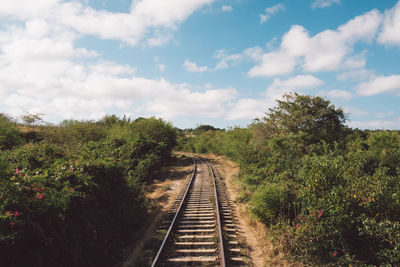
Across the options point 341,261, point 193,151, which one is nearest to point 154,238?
point 341,261

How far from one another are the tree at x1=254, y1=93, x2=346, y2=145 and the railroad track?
333 inches

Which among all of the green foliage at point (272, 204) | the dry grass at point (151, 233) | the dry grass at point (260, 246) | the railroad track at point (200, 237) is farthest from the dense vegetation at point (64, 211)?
the green foliage at point (272, 204)

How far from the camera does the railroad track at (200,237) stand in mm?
5555

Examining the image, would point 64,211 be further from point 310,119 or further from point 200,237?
point 310,119

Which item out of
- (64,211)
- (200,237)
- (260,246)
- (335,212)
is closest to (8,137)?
(64,211)

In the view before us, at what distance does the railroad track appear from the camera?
5.55 m

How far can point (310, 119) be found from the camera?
50.6 ft

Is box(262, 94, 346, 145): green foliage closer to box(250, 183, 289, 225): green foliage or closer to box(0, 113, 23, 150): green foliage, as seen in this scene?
box(250, 183, 289, 225): green foliage

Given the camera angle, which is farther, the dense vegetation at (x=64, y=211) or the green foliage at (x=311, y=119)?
the green foliage at (x=311, y=119)

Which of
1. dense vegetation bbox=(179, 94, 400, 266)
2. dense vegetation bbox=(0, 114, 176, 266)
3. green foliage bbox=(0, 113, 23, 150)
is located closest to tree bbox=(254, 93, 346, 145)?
dense vegetation bbox=(179, 94, 400, 266)

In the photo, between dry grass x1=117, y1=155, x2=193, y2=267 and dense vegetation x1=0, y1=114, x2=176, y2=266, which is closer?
dense vegetation x1=0, y1=114, x2=176, y2=266

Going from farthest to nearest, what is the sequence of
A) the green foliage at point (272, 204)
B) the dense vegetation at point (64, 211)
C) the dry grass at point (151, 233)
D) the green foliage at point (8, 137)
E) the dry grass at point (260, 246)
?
the green foliage at point (8, 137) < the green foliage at point (272, 204) < the dry grass at point (151, 233) < the dry grass at point (260, 246) < the dense vegetation at point (64, 211)

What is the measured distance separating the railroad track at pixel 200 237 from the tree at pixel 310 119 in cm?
845

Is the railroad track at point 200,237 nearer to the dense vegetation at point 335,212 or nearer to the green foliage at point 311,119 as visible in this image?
the dense vegetation at point 335,212
